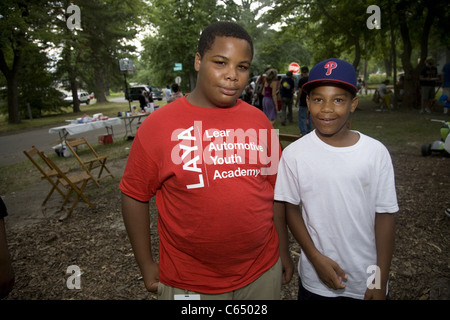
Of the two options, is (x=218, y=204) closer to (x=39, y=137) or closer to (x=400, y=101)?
(x=39, y=137)

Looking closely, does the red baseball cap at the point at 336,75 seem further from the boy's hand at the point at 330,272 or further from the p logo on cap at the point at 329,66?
the boy's hand at the point at 330,272

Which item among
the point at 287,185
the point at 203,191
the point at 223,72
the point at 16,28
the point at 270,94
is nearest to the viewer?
the point at 203,191

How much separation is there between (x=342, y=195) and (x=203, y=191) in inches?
28.3

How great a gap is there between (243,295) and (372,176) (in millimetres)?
899

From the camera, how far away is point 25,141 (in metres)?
13.2

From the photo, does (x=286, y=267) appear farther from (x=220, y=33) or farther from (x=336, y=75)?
(x=220, y=33)

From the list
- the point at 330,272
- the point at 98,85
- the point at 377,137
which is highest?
the point at 98,85

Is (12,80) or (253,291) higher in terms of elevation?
(12,80)

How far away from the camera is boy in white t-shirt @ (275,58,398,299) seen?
153 centimetres

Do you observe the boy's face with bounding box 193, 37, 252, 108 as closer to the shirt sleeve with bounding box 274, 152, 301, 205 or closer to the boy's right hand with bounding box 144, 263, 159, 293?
the shirt sleeve with bounding box 274, 152, 301, 205

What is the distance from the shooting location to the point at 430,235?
12.7 ft

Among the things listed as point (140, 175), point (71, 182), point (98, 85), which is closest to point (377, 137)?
point (71, 182)

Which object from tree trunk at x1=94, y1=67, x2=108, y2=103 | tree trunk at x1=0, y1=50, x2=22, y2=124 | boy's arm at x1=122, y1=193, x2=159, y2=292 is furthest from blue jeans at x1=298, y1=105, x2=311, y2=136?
tree trunk at x1=94, y1=67, x2=108, y2=103

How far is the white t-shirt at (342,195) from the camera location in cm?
152
